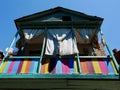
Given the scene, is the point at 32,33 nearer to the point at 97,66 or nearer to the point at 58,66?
the point at 58,66

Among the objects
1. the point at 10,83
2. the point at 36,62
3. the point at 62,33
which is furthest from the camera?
the point at 62,33

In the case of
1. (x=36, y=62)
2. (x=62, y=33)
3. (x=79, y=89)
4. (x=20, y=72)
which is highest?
(x=62, y=33)

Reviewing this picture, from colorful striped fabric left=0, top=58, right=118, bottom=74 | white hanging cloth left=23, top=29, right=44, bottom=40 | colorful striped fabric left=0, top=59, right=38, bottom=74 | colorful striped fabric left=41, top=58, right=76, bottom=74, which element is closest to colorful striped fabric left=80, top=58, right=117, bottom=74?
colorful striped fabric left=0, top=58, right=118, bottom=74

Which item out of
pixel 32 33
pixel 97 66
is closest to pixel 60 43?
pixel 32 33

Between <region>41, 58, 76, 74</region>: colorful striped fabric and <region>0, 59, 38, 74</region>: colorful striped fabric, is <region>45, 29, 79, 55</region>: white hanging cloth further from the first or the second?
<region>0, 59, 38, 74</region>: colorful striped fabric

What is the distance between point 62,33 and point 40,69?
3294 millimetres

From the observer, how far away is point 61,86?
26.2 feet

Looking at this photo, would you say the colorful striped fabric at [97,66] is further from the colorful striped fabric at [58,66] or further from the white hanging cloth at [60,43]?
the white hanging cloth at [60,43]

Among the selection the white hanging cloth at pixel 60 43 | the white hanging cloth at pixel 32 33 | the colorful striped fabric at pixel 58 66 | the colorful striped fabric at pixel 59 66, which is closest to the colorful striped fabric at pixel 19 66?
the colorful striped fabric at pixel 59 66

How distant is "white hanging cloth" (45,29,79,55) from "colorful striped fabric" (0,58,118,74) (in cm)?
65

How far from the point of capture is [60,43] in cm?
1066

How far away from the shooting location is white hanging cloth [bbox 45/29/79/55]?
9.95 metres

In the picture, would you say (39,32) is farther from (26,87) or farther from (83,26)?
(26,87)

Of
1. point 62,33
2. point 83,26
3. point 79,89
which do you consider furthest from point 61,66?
point 83,26
